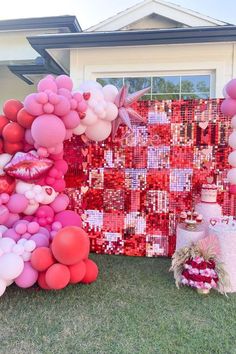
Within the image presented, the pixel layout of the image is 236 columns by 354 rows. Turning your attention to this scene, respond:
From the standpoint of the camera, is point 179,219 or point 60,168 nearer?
point 60,168

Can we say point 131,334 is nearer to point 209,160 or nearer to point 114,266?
point 114,266

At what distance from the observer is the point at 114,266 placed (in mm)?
3471

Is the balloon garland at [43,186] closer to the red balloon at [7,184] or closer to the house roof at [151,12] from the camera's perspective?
the red balloon at [7,184]

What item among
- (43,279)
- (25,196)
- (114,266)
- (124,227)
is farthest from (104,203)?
(43,279)

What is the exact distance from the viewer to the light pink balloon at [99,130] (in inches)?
128

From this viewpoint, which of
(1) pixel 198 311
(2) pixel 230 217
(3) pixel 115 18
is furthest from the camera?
(3) pixel 115 18

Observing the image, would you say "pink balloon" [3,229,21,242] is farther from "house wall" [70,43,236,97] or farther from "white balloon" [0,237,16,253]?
"house wall" [70,43,236,97]

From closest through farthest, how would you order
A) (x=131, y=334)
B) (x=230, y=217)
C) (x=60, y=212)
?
(x=131, y=334) → (x=60, y=212) → (x=230, y=217)

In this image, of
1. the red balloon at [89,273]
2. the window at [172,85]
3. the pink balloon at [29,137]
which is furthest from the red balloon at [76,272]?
the window at [172,85]

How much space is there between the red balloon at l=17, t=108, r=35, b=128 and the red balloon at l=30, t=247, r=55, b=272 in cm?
109

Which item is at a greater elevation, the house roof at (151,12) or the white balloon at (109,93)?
the house roof at (151,12)

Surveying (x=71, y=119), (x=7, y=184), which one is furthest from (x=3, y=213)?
(x=71, y=119)

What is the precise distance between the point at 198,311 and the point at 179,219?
4.19ft

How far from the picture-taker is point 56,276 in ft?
8.14
